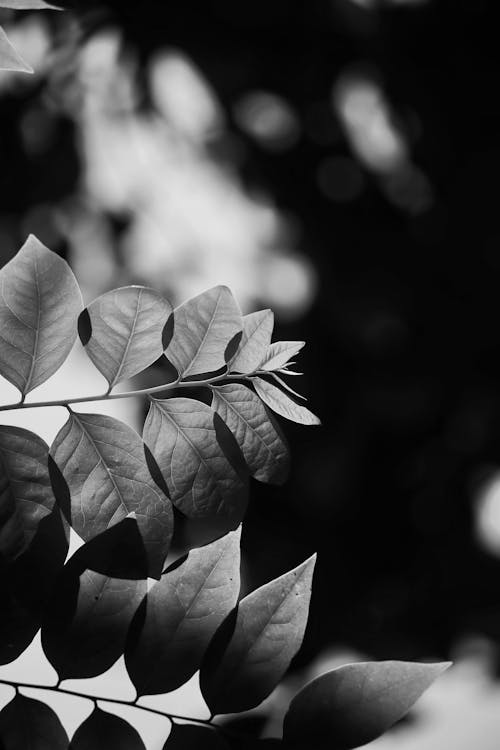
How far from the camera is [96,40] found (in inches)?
79.8

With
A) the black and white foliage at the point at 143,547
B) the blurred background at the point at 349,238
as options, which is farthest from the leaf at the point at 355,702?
the blurred background at the point at 349,238

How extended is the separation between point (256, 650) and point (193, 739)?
0.07 m

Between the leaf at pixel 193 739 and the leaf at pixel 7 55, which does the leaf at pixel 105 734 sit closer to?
the leaf at pixel 193 739

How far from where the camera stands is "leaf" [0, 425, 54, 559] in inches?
17.3

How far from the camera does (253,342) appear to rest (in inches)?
20.0

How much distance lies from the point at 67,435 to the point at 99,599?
109mm

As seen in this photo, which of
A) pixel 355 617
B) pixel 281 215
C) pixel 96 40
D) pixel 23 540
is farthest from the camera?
pixel 281 215

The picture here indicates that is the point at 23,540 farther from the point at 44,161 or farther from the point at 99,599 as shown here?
the point at 44,161

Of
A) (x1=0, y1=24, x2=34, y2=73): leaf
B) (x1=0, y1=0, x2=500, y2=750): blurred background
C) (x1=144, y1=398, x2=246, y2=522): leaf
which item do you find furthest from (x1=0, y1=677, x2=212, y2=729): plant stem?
(x1=0, y1=0, x2=500, y2=750): blurred background

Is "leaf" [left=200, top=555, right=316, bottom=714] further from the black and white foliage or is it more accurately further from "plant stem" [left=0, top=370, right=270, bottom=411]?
"plant stem" [left=0, top=370, right=270, bottom=411]

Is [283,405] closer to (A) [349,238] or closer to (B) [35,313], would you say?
(B) [35,313]

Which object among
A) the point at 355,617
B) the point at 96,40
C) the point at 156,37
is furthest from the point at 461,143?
the point at 355,617

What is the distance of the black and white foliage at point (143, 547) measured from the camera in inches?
17.6

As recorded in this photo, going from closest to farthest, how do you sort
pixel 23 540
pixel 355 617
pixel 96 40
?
1. pixel 23 540
2. pixel 96 40
3. pixel 355 617
